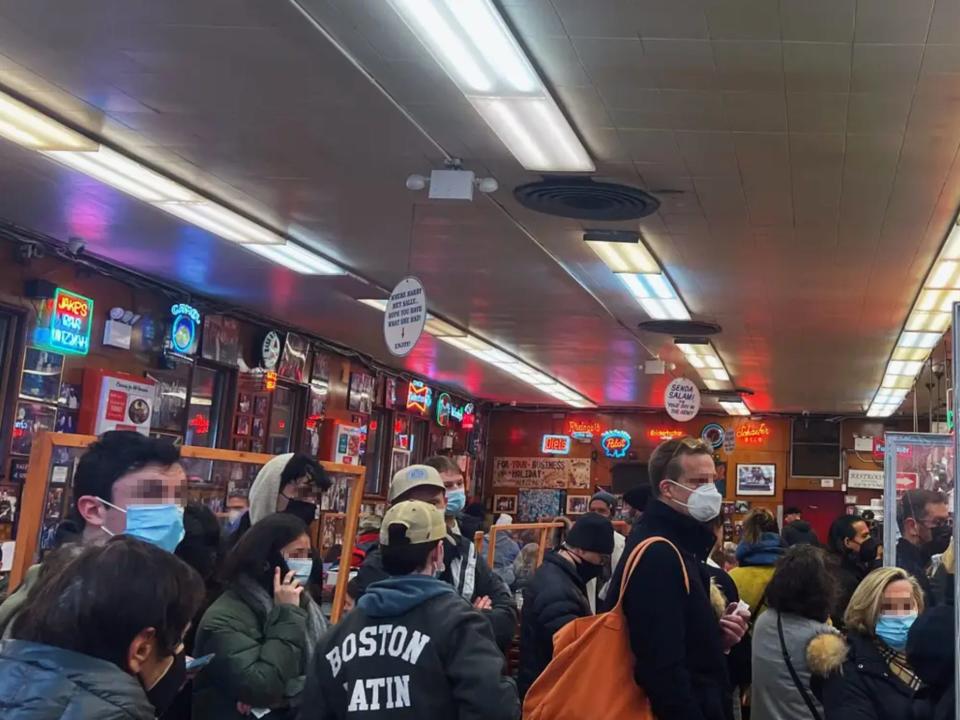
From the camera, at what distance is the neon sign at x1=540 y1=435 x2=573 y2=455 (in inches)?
843

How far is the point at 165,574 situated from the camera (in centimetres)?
216

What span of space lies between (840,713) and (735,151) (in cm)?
342

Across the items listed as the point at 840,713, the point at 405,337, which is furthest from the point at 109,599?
the point at 405,337

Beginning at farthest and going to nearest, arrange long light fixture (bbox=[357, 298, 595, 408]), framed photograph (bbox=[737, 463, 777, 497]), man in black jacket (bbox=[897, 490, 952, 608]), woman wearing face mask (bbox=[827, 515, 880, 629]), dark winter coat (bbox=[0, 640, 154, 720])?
1. framed photograph (bbox=[737, 463, 777, 497])
2. long light fixture (bbox=[357, 298, 595, 408])
3. woman wearing face mask (bbox=[827, 515, 880, 629])
4. man in black jacket (bbox=[897, 490, 952, 608])
5. dark winter coat (bbox=[0, 640, 154, 720])

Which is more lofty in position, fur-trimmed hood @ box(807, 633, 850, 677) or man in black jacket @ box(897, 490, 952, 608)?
man in black jacket @ box(897, 490, 952, 608)

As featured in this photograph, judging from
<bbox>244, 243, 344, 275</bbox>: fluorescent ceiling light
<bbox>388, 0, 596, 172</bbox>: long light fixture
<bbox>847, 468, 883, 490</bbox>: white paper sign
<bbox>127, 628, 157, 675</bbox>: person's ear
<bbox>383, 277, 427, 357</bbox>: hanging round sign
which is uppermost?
<bbox>388, 0, 596, 172</bbox>: long light fixture

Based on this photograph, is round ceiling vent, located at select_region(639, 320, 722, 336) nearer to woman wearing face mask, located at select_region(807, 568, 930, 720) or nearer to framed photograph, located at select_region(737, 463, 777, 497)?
woman wearing face mask, located at select_region(807, 568, 930, 720)

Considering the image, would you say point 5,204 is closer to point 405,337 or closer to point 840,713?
point 405,337

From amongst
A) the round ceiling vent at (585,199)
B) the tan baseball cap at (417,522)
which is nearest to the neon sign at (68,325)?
the round ceiling vent at (585,199)

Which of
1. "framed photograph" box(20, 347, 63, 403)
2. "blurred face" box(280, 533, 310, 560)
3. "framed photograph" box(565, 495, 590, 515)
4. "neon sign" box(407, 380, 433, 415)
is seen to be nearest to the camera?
"blurred face" box(280, 533, 310, 560)

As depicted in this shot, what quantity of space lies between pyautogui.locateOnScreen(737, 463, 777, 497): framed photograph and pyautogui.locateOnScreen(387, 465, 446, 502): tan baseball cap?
16764mm

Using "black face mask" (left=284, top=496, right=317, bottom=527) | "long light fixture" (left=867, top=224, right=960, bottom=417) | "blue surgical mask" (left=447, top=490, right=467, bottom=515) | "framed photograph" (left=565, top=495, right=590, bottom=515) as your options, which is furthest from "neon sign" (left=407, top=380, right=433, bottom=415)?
"black face mask" (left=284, top=496, right=317, bottom=527)

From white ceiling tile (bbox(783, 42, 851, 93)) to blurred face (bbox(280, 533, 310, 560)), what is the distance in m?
3.07

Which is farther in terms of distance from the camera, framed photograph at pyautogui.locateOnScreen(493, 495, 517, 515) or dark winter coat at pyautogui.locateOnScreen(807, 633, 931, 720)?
framed photograph at pyautogui.locateOnScreen(493, 495, 517, 515)
